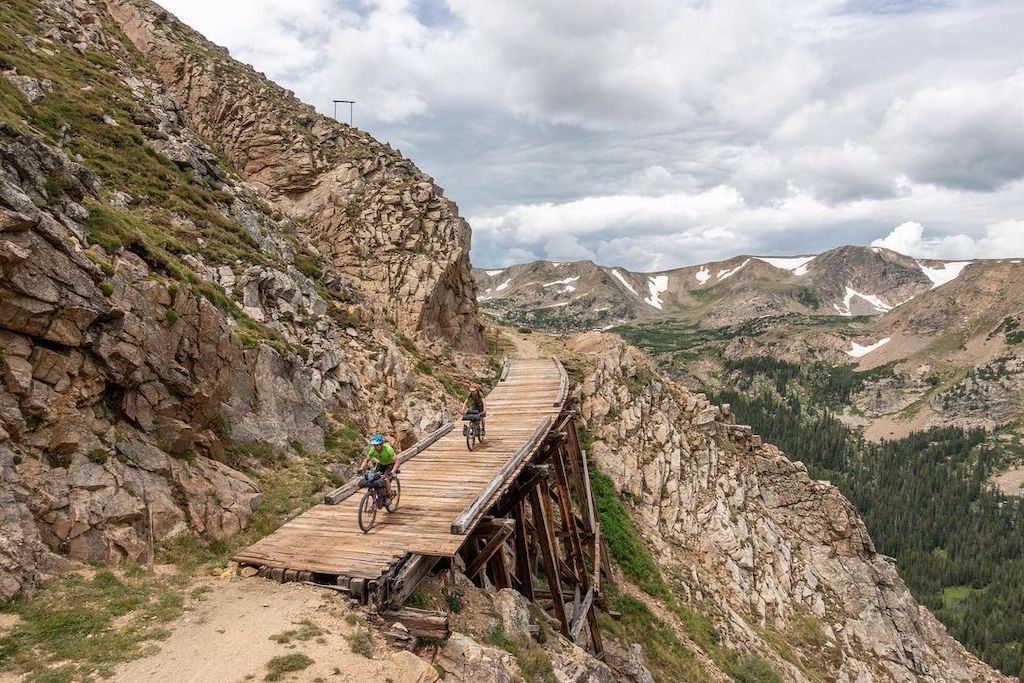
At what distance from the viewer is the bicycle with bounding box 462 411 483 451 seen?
2033 cm

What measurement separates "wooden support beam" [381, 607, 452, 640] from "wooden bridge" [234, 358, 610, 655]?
0.23 meters

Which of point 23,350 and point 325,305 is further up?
point 325,305

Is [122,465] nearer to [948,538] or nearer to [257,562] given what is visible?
[257,562]

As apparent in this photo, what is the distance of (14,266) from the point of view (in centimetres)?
1211

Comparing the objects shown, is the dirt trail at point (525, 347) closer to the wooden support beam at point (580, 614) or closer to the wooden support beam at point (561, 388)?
the wooden support beam at point (561, 388)

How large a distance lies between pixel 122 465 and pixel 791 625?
33.2 meters

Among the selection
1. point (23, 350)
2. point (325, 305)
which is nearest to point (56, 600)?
point (23, 350)

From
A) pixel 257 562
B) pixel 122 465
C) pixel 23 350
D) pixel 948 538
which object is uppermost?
pixel 23 350

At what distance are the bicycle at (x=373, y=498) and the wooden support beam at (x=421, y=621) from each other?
10.1 feet

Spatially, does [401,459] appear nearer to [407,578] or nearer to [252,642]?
[407,578]

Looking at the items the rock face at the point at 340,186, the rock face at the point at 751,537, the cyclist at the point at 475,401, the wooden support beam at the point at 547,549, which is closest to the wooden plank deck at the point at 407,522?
the cyclist at the point at 475,401

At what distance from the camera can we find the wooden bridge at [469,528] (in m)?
12.3

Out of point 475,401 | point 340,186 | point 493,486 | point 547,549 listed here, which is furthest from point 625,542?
point 340,186

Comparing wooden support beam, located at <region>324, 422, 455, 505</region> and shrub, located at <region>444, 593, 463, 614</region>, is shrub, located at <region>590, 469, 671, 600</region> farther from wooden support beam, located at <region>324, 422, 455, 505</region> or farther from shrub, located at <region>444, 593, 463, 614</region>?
shrub, located at <region>444, 593, 463, 614</region>
